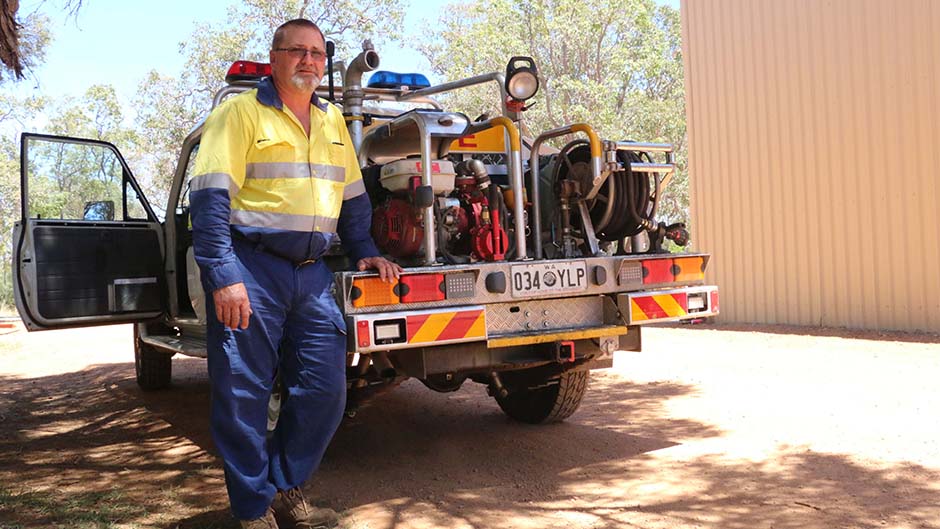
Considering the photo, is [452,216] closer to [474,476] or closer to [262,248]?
[262,248]

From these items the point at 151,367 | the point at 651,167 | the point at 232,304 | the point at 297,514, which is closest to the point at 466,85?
the point at 651,167

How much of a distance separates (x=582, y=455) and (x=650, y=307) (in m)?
0.99

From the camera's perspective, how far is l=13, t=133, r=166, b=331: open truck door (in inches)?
216

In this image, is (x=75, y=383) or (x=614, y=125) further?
(x=614, y=125)

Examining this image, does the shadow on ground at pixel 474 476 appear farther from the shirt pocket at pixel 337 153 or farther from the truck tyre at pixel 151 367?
the shirt pocket at pixel 337 153

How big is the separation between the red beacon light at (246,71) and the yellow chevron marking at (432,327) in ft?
7.02

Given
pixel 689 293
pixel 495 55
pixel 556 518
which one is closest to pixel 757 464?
pixel 689 293

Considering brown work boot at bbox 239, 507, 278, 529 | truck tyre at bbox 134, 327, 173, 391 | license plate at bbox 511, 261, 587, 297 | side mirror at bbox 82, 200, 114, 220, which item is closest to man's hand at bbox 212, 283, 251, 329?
brown work boot at bbox 239, 507, 278, 529

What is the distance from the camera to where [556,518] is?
3.75 m

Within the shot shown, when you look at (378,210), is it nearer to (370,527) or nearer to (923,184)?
(370,527)

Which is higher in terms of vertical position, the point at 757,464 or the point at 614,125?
the point at 614,125

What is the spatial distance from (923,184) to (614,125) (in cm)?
1479

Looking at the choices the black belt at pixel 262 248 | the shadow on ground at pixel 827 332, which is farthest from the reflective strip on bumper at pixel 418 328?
the shadow on ground at pixel 827 332

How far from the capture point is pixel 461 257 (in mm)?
4672
